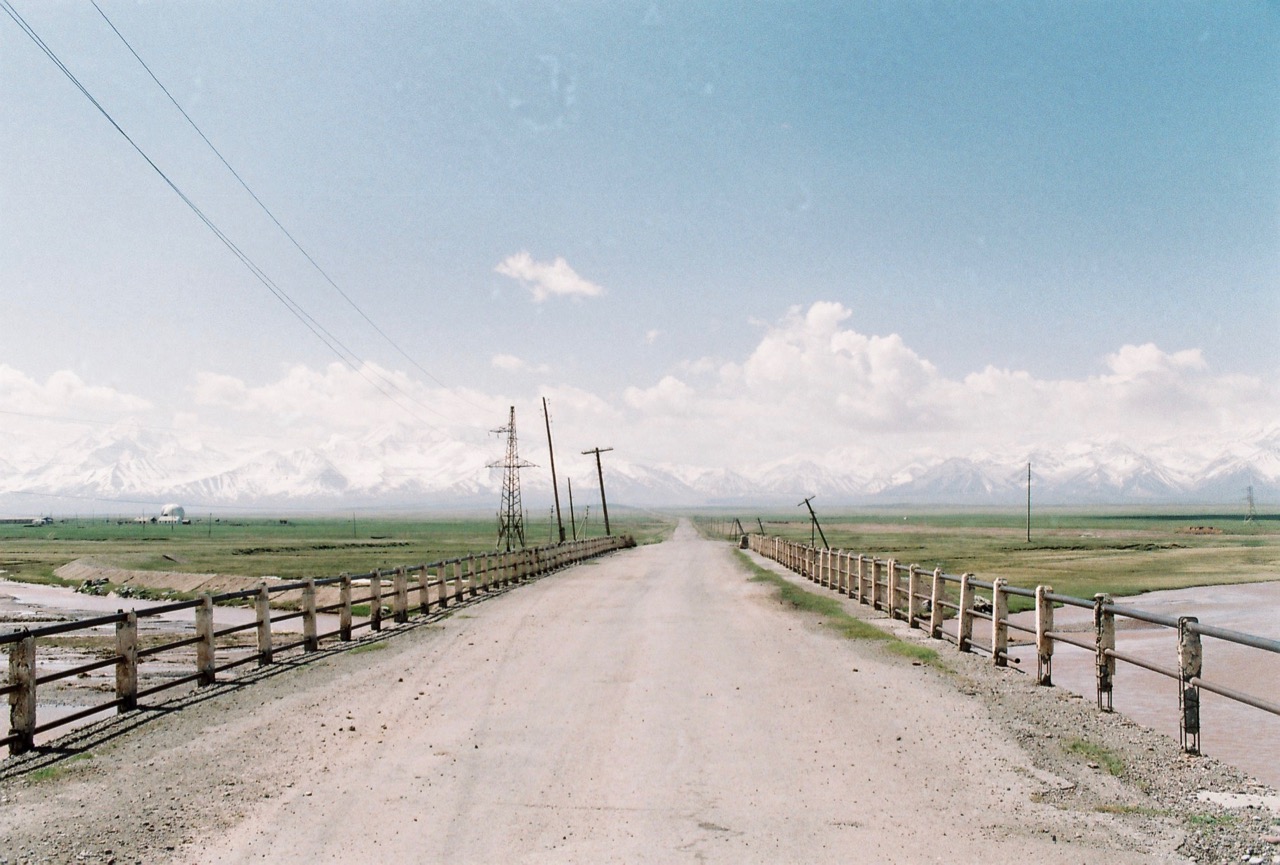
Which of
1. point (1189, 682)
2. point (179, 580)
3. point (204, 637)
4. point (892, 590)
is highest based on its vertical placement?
point (1189, 682)

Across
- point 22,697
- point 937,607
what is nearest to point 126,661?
point 22,697

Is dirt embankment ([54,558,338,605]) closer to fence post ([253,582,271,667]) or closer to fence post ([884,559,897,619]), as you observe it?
fence post ([253,582,271,667])

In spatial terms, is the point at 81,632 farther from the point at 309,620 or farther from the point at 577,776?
the point at 577,776

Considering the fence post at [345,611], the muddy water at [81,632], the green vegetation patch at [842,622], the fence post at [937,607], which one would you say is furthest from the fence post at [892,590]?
the muddy water at [81,632]

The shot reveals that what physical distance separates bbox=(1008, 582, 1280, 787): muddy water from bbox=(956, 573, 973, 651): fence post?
80.0 inches

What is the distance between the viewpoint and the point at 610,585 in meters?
31.2

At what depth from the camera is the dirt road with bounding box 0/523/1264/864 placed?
6.36 m

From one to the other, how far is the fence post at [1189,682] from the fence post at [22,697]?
12002 mm

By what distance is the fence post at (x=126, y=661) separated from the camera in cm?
1116

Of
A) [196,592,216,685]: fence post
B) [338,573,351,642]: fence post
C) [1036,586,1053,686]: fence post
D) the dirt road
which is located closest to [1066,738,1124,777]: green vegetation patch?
the dirt road

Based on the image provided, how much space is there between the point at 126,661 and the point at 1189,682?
12.4 meters

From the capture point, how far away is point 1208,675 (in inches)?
734

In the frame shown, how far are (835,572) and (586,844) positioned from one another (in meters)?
24.7

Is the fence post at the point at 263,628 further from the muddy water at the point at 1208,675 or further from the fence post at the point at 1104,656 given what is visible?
the muddy water at the point at 1208,675
